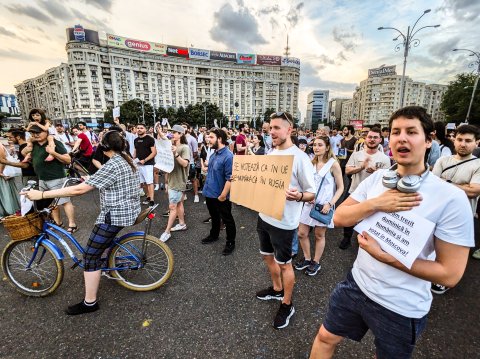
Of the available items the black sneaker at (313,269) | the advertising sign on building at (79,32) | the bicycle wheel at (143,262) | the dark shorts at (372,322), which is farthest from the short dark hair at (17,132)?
the advertising sign on building at (79,32)

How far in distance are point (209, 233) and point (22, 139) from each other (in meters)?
4.86

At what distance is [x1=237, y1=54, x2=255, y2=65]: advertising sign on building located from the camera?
4326 inches

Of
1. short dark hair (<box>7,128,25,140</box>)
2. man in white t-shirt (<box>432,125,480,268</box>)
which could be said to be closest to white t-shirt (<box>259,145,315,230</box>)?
man in white t-shirt (<box>432,125,480,268</box>)

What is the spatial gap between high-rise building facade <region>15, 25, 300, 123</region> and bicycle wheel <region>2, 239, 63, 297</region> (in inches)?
3369

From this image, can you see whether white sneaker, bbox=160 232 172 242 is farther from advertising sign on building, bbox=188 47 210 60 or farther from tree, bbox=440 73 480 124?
advertising sign on building, bbox=188 47 210 60

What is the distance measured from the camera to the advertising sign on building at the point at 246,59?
109875 millimetres

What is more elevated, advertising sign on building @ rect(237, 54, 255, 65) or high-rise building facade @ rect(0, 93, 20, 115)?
advertising sign on building @ rect(237, 54, 255, 65)

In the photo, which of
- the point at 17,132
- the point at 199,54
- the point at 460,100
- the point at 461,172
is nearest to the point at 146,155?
the point at 17,132

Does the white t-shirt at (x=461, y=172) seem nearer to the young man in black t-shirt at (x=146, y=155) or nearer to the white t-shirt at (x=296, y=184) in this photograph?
the white t-shirt at (x=296, y=184)

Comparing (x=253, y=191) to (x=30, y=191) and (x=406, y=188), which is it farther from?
(x=30, y=191)

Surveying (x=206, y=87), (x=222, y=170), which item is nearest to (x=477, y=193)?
(x=222, y=170)

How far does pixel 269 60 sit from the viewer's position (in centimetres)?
11225

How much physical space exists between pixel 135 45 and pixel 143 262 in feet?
371

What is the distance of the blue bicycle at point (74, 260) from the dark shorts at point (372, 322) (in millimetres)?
2246
